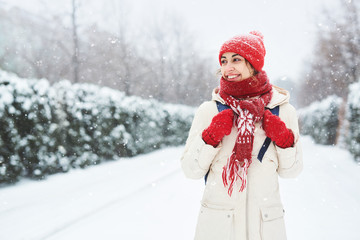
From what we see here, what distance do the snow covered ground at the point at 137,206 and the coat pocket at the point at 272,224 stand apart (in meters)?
2.18

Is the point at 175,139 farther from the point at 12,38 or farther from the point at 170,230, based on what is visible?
the point at 12,38

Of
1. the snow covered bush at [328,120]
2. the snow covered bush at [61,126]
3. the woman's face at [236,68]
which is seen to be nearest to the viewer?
the woman's face at [236,68]

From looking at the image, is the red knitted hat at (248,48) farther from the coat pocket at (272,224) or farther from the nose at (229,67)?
the coat pocket at (272,224)

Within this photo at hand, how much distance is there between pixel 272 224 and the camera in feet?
5.26

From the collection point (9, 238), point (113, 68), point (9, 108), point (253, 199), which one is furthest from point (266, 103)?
point (113, 68)

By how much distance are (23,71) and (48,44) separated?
3862 millimetres

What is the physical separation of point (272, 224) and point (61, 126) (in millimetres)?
6334

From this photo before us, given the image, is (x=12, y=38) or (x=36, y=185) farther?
(x=12, y=38)

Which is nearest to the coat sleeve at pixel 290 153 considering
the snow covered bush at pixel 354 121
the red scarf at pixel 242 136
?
the red scarf at pixel 242 136

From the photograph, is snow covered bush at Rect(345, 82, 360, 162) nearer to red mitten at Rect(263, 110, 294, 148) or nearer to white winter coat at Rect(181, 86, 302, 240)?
white winter coat at Rect(181, 86, 302, 240)

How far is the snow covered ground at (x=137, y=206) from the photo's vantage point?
367 cm

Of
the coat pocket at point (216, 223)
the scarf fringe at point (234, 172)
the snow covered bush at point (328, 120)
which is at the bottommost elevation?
the snow covered bush at point (328, 120)

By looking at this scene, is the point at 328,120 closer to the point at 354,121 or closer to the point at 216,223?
the point at 354,121

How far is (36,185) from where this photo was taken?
5.75 m
